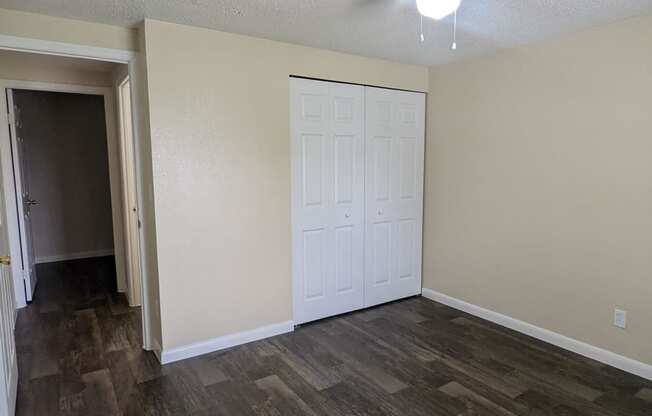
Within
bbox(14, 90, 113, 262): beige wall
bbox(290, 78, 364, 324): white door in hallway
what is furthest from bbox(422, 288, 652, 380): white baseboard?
bbox(14, 90, 113, 262): beige wall

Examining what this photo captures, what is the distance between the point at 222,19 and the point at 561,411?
3.04 m

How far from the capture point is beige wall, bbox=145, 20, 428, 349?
272cm

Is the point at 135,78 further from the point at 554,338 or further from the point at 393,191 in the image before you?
the point at 554,338

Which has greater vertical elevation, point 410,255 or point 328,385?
point 410,255

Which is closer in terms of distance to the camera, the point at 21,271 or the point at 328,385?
the point at 328,385

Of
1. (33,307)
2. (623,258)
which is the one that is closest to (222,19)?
(623,258)

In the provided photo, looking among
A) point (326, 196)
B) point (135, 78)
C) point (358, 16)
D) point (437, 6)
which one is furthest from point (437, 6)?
point (135, 78)

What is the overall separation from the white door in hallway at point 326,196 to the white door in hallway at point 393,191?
0.42ft

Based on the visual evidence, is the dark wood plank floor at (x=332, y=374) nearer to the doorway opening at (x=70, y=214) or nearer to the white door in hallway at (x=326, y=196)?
the doorway opening at (x=70, y=214)

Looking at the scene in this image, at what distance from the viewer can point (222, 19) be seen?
257cm

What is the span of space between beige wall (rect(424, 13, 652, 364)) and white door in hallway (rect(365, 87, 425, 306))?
20 cm

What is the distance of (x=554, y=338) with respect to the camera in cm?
310

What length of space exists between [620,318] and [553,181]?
1.02 metres

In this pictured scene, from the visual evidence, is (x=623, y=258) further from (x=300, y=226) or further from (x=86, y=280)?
Answer: (x=86, y=280)
